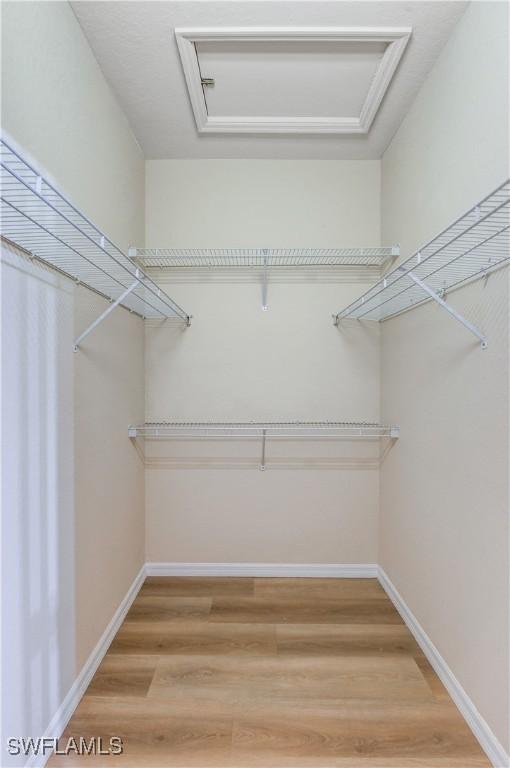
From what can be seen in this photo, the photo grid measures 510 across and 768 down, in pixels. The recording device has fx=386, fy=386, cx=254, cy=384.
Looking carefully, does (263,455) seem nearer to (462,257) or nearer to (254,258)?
(254,258)

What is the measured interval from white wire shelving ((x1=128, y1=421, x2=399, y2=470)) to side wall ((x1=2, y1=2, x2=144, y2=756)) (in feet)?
0.71

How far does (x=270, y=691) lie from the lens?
1441mm

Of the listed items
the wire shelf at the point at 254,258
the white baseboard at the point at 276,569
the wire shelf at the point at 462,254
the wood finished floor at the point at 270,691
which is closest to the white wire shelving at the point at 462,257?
the wire shelf at the point at 462,254

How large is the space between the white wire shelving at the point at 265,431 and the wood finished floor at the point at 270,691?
84 centimetres

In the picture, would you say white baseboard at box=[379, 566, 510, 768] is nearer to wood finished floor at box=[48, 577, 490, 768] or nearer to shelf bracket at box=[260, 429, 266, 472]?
wood finished floor at box=[48, 577, 490, 768]

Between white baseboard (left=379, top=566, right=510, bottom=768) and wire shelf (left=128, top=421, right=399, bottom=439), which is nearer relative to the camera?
white baseboard (left=379, top=566, right=510, bottom=768)

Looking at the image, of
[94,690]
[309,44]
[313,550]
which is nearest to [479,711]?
[313,550]

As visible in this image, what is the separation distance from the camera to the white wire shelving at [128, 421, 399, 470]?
2193 mm

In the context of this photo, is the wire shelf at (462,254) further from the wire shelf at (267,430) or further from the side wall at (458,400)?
the wire shelf at (267,430)

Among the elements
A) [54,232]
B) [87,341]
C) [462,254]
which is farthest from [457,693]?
[54,232]

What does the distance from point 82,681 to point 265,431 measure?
1.34 m

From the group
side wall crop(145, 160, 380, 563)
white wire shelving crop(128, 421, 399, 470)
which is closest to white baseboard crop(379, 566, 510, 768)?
side wall crop(145, 160, 380, 563)

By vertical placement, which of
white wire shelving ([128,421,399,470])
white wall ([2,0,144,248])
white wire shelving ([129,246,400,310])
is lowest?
white wire shelving ([128,421,399,470])

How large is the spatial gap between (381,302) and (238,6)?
4.07ft
